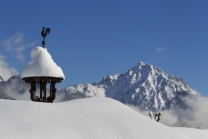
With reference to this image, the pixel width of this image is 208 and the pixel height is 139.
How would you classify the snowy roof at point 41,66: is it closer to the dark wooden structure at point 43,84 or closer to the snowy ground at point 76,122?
the dark wooden structure at point 43,84

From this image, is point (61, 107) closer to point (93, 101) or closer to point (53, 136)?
point (93, 101)

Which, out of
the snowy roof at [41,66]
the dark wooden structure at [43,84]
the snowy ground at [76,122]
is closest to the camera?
the snowy ground at [76,122]

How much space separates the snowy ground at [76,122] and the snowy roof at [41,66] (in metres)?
4.10

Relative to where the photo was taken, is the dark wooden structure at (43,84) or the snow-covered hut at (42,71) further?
the dark wooden structure at (43,84)

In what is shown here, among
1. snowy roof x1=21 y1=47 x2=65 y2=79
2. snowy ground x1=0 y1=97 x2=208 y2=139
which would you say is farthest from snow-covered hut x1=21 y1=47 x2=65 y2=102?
snowy ground x1=0 y1=97 x2=208 y2=139

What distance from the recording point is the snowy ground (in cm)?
1249

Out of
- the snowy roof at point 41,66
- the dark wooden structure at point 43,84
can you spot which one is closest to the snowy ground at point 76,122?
the snowy roof at point 41,66

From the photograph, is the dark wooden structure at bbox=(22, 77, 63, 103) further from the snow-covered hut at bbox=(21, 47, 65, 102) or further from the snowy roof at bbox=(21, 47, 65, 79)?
A: the snowy roof at bbox=(21, 47, 65, 79)

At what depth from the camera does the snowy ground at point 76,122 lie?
12.5 metres

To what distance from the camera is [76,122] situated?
13695mm

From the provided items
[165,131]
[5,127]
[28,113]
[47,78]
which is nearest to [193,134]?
[165,131]

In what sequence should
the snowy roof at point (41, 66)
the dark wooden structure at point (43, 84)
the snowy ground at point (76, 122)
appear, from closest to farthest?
1. the snowy ground at point (76, 122)
2. the snowy roof at point (41, 66)
3. the dark wooden structure at point (43, 84)

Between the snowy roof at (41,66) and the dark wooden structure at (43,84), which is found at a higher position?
the snowy roof at (41,66)

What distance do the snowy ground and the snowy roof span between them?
13.5 feet
